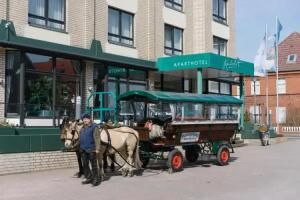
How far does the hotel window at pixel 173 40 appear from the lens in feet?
88.1

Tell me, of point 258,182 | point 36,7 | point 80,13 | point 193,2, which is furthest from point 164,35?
point 258,182

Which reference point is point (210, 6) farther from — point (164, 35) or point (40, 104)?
point (40, 104)

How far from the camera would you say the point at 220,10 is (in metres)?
31.8

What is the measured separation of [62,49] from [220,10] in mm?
14857

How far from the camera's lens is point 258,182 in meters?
14.1

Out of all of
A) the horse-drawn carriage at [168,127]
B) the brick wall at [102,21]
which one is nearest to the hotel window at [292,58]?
the brick wall at [102,21]

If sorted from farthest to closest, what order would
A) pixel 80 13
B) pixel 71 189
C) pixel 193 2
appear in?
pixel 193 2, pixel 80 13, pixel 71 189

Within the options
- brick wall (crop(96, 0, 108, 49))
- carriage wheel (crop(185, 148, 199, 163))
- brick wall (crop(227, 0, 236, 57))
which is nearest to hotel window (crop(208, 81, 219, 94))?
brick wall (crop(227, 0, 236, 57))

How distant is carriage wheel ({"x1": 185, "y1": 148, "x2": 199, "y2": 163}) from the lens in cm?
1902

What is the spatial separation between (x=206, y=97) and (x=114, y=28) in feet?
23.0

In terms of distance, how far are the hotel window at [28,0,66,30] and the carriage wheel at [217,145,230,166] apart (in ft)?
25.6

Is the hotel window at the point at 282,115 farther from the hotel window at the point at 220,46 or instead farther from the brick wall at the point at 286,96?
the hotel window at the point at 220,46

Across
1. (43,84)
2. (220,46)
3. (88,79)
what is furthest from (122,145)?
(220,46)

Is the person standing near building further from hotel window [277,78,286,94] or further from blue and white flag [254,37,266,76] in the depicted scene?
→ hotel window [277,78,286,94]
